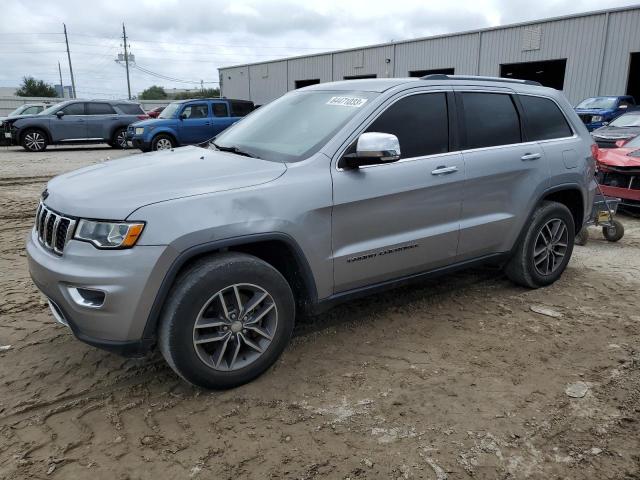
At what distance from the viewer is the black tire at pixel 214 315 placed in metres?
2.83

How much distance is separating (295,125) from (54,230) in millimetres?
1751

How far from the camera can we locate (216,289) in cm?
290

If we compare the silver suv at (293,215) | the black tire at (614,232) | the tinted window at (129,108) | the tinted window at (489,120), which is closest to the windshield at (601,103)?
the black tire at (614,232)

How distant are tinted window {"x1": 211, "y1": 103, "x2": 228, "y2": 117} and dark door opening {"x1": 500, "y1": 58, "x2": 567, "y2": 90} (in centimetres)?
1562

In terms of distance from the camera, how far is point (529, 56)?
24.3m

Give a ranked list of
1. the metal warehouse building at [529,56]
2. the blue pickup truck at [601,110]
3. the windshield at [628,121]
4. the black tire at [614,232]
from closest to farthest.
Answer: the black tire at [614,232] → the windshield at [628,121] → the blue pickup truck at [601,110] → the metal warehouse building at [529,56]

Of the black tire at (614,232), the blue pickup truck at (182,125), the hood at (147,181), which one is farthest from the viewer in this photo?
the blue pickup truck at (182,125)

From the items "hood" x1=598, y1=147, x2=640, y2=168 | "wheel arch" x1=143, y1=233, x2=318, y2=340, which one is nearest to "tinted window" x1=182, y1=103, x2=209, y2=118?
"hood" x1=598, y1=147, x2=640, y2=168

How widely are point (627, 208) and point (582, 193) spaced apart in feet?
14.2

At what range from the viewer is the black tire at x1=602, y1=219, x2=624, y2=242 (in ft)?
21.1

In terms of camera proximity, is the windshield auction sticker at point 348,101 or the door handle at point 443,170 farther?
the door handle at point 443,170

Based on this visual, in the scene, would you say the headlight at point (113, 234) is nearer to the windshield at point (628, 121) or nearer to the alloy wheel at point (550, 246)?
the alloy wheel at point (550, 246)

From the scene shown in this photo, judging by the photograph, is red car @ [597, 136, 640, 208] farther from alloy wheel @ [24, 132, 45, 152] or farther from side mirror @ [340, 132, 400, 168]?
alloy wheel @ [24, 132, 45, 152]

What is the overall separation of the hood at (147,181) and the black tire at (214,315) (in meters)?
0.43
